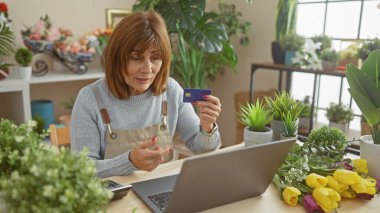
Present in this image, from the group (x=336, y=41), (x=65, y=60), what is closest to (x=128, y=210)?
(x=65, y=60)

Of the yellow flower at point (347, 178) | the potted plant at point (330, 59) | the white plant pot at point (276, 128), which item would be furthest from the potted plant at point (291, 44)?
the yellow flower at point (347, 178)

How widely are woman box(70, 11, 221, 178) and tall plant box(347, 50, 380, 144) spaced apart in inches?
18.8

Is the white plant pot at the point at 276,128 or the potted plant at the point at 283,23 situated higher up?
the potted plant at the point at 283,23

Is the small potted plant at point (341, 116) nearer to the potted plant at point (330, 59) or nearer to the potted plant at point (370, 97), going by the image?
the potted plant at point (330, 59)

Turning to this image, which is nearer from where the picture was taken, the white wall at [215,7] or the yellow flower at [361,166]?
the yellow flower at [361,166]

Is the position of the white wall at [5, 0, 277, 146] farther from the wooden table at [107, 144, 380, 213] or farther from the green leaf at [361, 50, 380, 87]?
the wooden table at [107, 144, 380, 213]

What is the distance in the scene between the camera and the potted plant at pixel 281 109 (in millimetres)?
1222

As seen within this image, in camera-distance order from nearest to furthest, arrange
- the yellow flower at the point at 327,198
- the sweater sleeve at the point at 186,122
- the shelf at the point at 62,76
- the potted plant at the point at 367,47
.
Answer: the yellow flower at the point at 327,198
the sweater sleeve at the point at 186,122
the potted plant at the point at 367,47
the shelf at the point at 62,76

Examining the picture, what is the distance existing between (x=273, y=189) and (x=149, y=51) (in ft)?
2.20

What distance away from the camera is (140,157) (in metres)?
1.05

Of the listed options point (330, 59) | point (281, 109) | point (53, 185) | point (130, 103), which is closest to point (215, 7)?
point (330, 59)

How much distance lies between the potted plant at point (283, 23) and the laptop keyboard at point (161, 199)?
1929 mm

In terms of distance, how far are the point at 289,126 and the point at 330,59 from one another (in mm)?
1262

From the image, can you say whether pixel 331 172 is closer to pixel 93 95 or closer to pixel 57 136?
pixel 93 95
